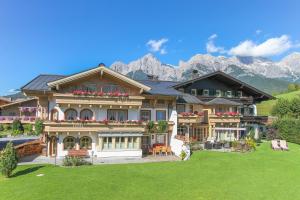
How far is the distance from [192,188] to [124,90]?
49.0ft

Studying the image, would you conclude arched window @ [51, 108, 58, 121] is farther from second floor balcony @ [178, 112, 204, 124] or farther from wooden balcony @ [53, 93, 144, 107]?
second floor balcony @ [178, 112, 204, 124]

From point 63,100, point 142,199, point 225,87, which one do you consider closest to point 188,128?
point 225,87

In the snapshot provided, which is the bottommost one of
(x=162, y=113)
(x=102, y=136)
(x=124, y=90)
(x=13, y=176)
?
(x=13, y=176)

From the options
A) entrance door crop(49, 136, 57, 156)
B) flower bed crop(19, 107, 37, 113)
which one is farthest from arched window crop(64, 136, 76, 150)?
flower bed crop(19, 107, 37, 113)

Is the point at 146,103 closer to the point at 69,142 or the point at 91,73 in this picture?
the point at 91,73

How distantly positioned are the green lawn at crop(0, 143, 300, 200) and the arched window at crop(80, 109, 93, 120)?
6.59 metres

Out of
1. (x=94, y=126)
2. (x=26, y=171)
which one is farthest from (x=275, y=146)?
(x=26, y=171)

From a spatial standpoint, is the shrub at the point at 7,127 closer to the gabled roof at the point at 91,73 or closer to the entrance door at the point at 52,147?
the entrance door at the point at 52,147

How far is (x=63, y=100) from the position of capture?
2552cm

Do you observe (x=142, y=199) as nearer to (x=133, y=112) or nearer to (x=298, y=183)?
(x=298, y=183)

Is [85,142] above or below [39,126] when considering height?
below

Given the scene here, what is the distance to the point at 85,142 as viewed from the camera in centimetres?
2669

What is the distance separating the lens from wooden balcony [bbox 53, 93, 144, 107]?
25.5 metres

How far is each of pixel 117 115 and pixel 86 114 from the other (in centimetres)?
332
